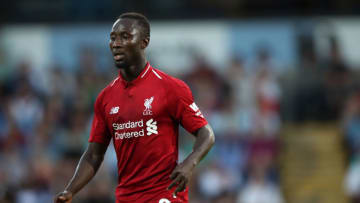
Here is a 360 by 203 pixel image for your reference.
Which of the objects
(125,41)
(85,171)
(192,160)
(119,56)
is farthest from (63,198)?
(125,41)

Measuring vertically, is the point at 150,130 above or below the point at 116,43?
below

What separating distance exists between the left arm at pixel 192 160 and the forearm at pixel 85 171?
36.7 inches

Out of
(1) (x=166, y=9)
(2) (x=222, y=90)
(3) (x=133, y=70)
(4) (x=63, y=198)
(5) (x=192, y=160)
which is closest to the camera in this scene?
(5) (x=192, y=160)

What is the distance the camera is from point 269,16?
610 inches

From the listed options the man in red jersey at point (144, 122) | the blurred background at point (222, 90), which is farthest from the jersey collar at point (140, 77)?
the blurred background at point (222, 90)

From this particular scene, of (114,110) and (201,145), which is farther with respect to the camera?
(114,110)

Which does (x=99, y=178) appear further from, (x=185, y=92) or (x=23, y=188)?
(x=185, y=92)

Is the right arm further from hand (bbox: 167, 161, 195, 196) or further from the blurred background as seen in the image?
the blurred background

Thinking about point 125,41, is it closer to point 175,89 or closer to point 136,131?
point 175,89

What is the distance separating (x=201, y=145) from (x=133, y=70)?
0.87 m

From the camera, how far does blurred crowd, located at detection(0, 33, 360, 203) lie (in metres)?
12.0

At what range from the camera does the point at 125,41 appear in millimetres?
5414

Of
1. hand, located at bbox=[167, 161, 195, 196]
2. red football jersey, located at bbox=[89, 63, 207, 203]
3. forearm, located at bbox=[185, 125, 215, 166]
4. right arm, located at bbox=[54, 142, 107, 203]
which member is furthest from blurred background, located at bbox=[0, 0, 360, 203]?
hand, located at bbox=[167, 161, 195, 196]

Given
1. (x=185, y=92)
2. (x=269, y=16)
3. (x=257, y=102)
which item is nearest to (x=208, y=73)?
(x=257, y=102)
